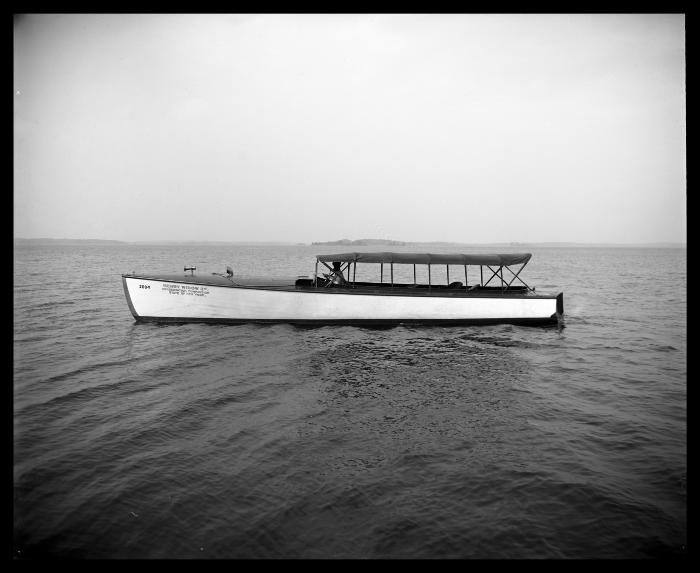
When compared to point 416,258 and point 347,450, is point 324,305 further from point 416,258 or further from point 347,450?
point 347,450

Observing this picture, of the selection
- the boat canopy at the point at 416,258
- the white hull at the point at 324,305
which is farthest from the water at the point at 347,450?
the boat canopy at the point at 416,258

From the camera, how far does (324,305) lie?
22984mm

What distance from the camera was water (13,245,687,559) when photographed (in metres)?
6.83

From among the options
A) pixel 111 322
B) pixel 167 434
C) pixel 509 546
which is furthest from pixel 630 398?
pixel 111 322

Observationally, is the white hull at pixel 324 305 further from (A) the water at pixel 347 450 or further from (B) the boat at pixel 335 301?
(A) the water at pixel 347 450

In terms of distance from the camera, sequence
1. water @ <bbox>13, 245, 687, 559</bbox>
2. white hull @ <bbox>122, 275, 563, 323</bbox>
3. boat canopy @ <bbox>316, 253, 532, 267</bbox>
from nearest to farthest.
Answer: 1. water @ <bbox>13, 245, 687, 559</bbox>
2. white hull @ <bbox>122, 275, 563, 323</bbox>
3. boat canopy @ <bbox>316, 253, 532, 267</bbox>

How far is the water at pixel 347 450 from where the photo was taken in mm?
6832

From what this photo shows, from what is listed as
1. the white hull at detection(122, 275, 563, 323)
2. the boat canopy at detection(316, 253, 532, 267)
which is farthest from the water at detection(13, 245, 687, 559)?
the boat canopy at detection(316, 253, 532, 267)

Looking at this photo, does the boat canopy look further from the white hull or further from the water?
the water

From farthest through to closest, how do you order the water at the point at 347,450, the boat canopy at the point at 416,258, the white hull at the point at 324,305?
the boat canopy at the point at 416,258 < the white hull at the point at 324,305 < the water at the point at 347,450

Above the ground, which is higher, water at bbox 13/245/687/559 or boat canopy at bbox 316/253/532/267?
boat canopy at bbox 316/253/532/267

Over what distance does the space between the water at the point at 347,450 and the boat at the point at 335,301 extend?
3.51 metres

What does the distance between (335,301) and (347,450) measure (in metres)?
13.5
